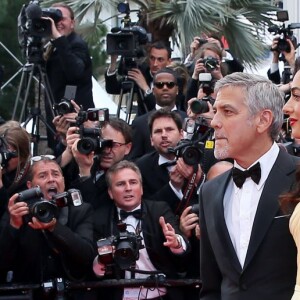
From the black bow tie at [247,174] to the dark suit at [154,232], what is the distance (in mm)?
2134

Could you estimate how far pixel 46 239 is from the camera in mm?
5992

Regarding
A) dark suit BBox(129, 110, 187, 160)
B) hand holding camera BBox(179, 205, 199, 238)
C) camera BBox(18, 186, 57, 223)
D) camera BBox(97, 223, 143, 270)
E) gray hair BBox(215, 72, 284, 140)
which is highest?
dark suit BBox(129, 110, 187, 160)

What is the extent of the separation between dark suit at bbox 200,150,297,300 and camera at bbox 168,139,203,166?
223 cm

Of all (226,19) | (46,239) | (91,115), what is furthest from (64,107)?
(226,19)

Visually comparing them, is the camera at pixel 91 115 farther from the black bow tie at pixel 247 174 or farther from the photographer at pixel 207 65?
the black bow tie at pixel 247 174

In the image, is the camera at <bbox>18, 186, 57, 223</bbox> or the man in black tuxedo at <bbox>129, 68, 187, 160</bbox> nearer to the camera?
the camera at <bbox>18, 186, 57, 223</bbox>

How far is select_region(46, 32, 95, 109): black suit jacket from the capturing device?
7.87m

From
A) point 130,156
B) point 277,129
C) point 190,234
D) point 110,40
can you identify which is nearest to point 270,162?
point 277,129

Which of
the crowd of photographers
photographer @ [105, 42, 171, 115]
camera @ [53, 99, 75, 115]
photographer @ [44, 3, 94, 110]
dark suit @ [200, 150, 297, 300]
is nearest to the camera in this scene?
dark suit @ [200, 150, 297, 300]

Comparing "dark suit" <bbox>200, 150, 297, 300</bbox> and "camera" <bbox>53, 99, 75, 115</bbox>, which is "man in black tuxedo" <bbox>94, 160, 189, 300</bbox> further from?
"dark suit" <bbox>200, 150, 297, 300</bbox>

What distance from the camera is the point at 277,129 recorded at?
3828 millimetres

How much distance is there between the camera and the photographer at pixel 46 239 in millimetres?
5777

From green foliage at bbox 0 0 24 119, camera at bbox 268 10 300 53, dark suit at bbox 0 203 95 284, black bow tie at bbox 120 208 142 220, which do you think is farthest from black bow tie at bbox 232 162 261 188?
green foliage at bbox 0 0 24 119

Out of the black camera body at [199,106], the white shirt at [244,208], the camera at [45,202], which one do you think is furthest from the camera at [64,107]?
the white shirt at [244,208]
